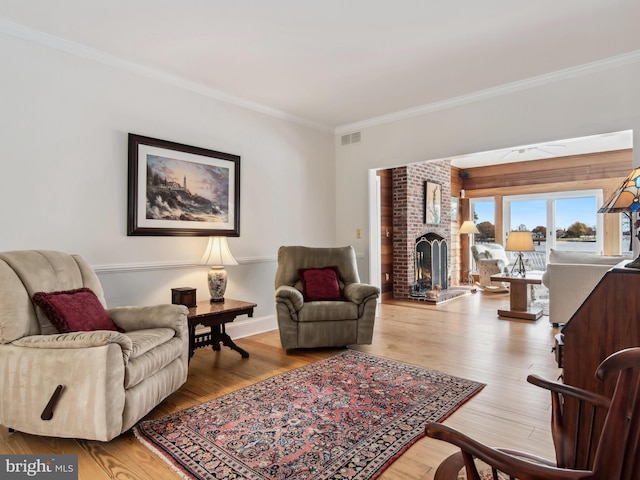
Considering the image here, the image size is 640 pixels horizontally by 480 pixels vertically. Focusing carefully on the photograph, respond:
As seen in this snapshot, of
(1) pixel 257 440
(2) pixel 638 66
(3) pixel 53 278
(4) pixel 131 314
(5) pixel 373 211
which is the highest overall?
(2) pixel 638 66

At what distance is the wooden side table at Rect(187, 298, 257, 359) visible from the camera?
119 inches

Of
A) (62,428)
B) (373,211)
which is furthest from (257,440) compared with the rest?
(373,211)

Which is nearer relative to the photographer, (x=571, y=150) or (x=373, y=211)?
(x=373, y=211)

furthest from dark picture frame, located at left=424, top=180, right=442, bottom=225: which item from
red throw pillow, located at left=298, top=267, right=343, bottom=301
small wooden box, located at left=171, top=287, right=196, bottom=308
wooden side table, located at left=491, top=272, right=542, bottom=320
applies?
small wooden box, located at left=171, top=287, right=196, bottom=308

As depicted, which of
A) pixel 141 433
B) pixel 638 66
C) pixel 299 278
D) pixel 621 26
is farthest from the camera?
pixel 299 278

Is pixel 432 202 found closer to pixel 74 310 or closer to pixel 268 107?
pixel 268 107

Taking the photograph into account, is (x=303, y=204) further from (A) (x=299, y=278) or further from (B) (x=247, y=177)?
(A) (x=299, y=278)

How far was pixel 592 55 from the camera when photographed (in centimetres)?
331

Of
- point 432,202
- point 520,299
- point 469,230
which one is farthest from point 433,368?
point 469,230

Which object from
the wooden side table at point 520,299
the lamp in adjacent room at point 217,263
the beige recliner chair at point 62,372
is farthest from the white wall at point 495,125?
the beige recliner chair at point 62,372

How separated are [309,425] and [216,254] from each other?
1847mm

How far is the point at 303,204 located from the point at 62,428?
3537mm

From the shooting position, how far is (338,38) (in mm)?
2971

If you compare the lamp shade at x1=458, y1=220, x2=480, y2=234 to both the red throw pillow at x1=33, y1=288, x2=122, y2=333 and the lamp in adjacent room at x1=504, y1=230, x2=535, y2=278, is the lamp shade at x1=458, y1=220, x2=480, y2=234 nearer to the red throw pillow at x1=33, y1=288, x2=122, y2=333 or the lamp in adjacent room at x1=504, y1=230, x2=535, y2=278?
the lamp in adjacent room at x1=504, y1=230, x2=535, y2=278
